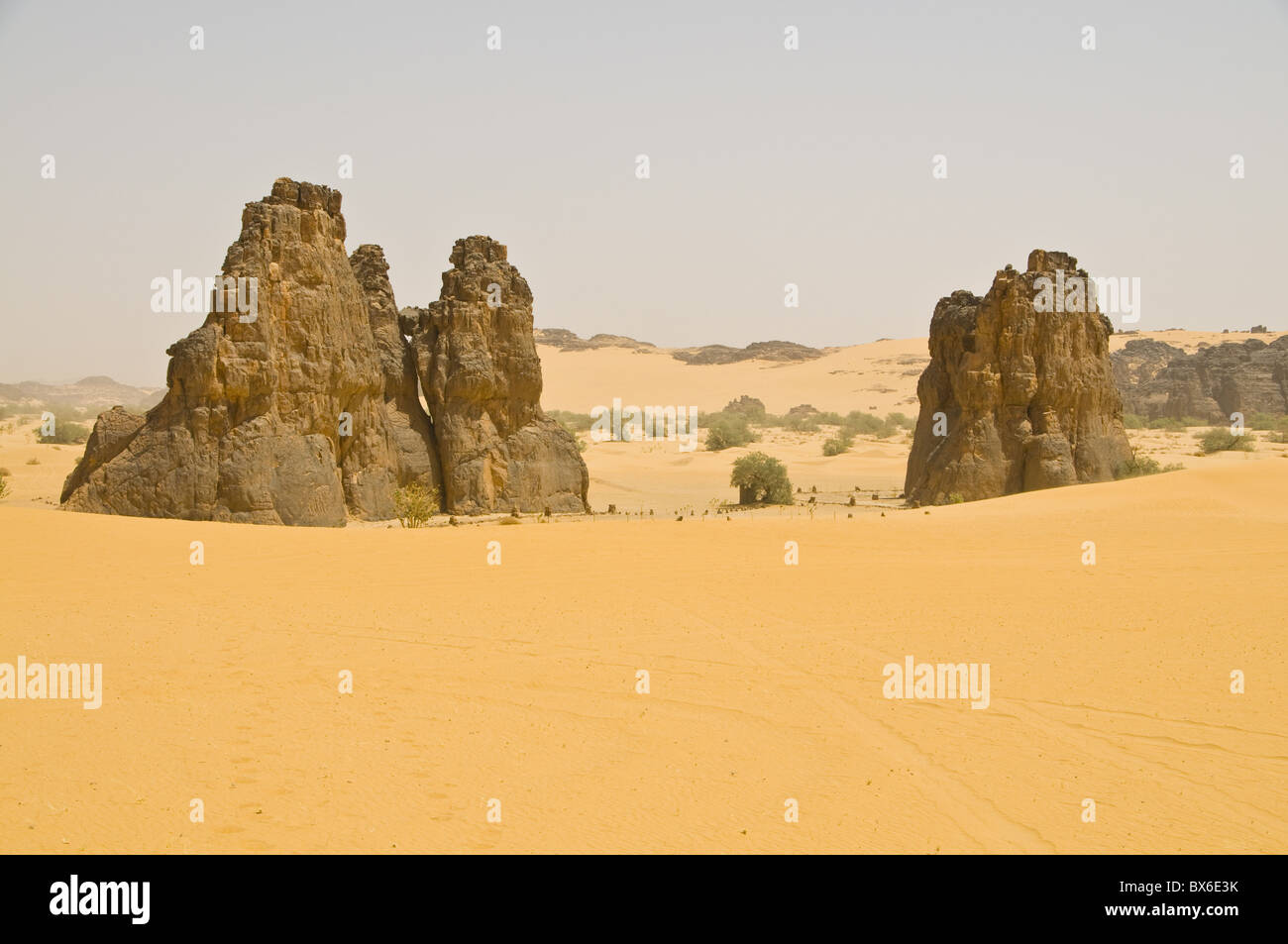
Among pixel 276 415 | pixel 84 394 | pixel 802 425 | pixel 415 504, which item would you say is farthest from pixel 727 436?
pixel 84 394

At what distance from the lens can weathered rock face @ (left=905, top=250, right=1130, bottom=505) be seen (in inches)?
963

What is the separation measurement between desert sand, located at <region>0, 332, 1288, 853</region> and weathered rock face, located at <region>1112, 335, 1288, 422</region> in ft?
132

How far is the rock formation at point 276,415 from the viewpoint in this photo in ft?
58.7

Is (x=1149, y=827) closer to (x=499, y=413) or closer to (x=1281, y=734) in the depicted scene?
(x=1281, y=734)

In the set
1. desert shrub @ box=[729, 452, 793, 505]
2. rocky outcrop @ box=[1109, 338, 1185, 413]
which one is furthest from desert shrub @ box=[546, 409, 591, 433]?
rocky outcrop @ box=[1109, 338, 1185, 413]

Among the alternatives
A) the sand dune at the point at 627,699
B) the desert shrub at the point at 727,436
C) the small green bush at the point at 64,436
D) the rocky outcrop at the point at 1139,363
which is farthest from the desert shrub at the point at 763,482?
the rocky outcrop at the point at 1139,363

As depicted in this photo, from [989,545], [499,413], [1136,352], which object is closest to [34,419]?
[499,413]

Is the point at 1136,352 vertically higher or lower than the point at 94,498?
higher

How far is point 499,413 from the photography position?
2381cm

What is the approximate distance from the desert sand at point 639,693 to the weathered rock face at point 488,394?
806cm

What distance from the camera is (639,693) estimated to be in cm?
736

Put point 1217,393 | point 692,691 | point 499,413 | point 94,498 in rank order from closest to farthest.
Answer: point 692,691
point 94,498
point 499,413
point 1217,393

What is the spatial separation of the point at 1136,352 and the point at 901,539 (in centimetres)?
6740

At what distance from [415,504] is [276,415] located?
10.0 ft
